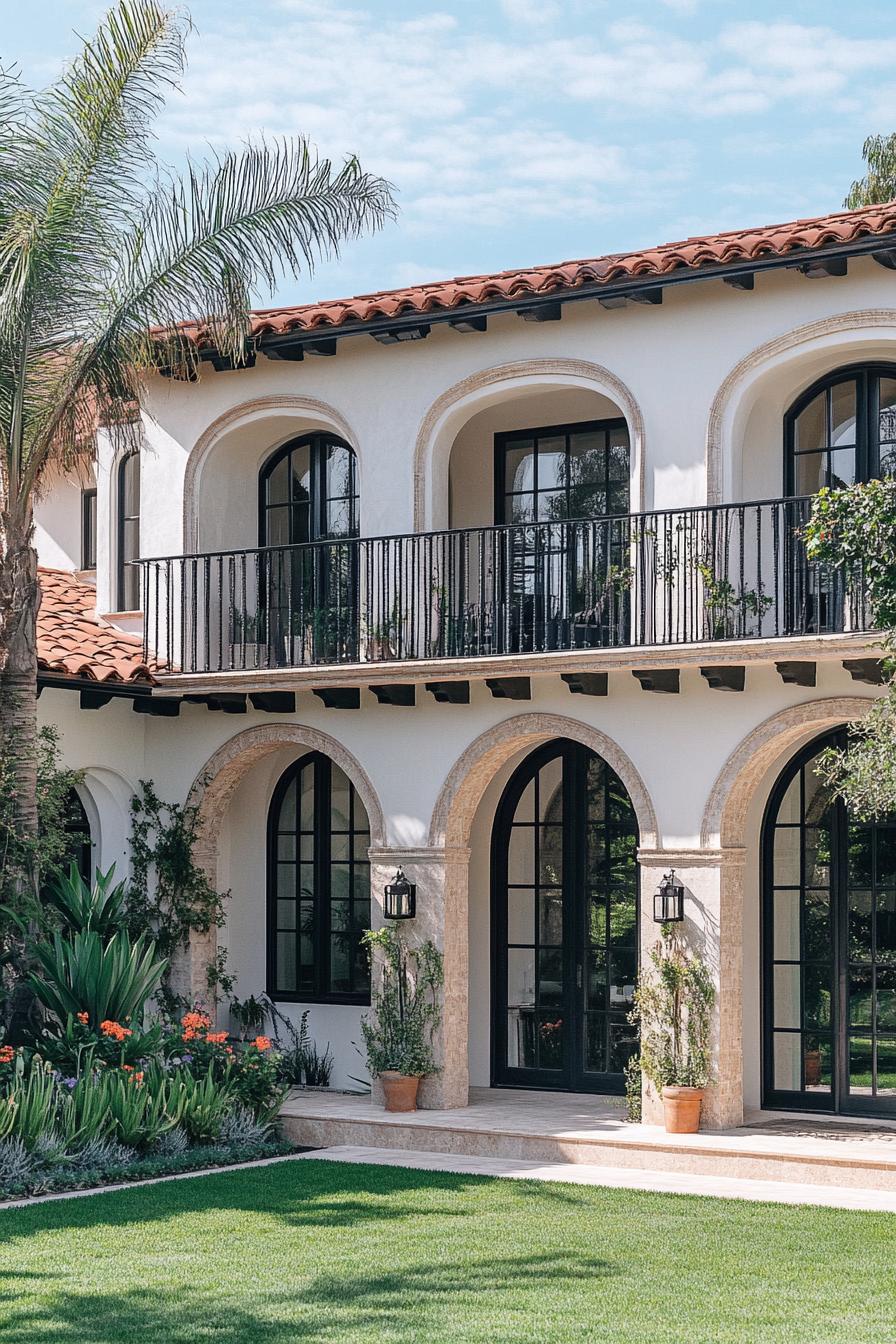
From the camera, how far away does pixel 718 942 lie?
14352 mm

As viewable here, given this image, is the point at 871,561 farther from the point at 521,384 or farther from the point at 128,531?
the point at 128,531

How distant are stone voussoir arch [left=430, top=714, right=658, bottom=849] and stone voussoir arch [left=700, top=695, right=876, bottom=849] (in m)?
0.87

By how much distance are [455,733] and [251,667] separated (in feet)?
7.44

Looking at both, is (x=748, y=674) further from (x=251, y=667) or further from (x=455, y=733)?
(x=251, y=667)

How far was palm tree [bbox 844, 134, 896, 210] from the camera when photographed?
27.1 metres

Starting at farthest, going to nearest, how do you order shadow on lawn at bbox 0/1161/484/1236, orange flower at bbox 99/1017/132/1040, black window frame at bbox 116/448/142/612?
black window frame at bbox 116/448/142/612
orange flower at bbox 99/1017/132/1040
shadow on lawn at bbox 0/1161/484/1236

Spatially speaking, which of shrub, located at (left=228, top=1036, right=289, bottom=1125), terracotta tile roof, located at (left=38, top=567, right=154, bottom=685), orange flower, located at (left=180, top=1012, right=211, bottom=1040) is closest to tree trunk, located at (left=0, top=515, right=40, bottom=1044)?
terracotta tile roof, located at (left=38, top=567, right=154, bottom=685)

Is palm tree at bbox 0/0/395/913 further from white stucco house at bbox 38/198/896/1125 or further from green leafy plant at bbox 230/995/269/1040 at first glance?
green leafy plant at bbox 230/995/269/1040

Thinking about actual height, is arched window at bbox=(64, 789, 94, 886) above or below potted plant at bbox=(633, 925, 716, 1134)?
above

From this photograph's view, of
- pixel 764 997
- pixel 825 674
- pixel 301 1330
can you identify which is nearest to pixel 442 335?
pixel 825 674

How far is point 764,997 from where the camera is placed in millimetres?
15344

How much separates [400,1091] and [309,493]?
5.94 m

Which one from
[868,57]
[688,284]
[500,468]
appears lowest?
[500,468]

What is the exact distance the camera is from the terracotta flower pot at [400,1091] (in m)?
15.3
